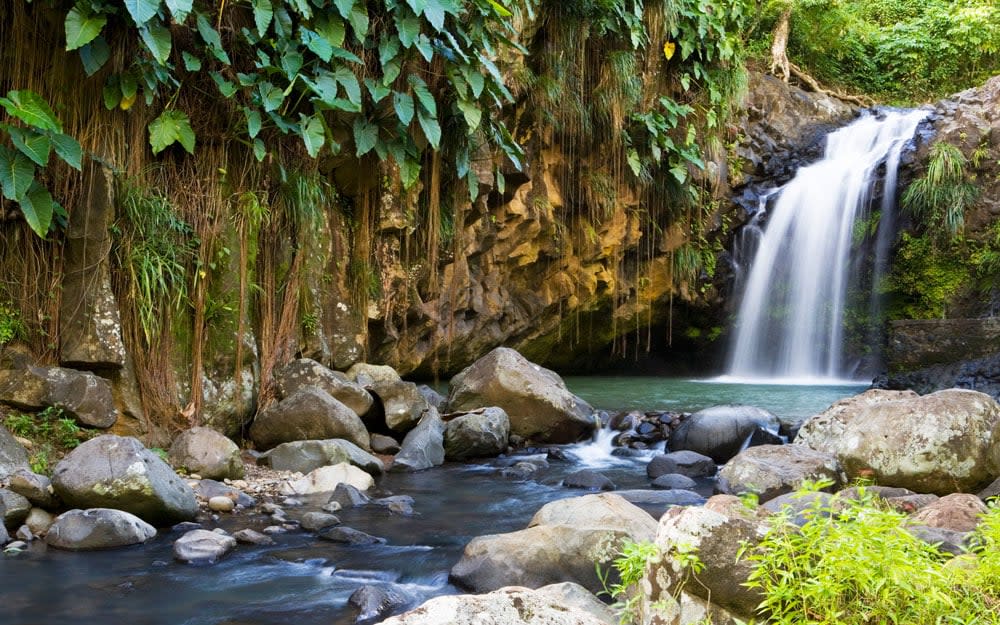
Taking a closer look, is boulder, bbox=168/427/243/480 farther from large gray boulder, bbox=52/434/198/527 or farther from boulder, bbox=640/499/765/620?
boulder, bbox=640/499/765/620

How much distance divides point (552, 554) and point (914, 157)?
459 inches

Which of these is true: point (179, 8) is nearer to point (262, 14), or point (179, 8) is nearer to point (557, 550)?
point (262, 14)

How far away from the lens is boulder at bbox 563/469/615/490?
21.2 feet

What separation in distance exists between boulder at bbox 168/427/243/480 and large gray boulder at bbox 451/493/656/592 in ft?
8.09

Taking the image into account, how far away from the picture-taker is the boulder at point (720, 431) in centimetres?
759

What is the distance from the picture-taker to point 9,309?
603 centimetres

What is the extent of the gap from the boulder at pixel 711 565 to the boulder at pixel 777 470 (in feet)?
10.3

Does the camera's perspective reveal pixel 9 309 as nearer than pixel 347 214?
Yes

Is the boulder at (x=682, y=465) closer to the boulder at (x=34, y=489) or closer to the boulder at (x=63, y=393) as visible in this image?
the boulder at (x=63, y=393)

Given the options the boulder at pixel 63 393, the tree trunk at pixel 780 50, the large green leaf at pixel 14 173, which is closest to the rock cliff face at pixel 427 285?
the boulder at pixel 63 393

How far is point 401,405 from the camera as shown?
25.5 feet

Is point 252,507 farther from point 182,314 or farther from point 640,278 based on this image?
point 640,278

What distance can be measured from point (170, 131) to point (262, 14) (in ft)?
3.63

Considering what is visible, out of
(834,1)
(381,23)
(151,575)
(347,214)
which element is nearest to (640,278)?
(347,214)
